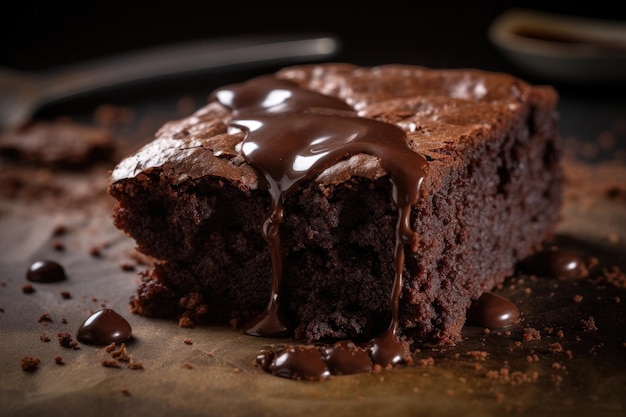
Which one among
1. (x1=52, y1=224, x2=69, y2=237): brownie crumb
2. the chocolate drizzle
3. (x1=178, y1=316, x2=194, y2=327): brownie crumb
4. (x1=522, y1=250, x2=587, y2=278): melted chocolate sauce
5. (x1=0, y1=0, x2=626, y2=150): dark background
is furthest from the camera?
(x1=0, y1=0, x2=626, y2=150): dark background

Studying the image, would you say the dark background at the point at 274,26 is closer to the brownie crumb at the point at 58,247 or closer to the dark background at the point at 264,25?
the dark background at the point at 264,25

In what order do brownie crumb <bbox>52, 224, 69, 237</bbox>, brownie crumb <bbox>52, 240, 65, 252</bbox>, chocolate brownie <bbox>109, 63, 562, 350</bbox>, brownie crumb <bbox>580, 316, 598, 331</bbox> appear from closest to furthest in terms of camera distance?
1. chocolate brownie <bbox>109, 63, 562, 350</bbox>
2. brownie crumb <bbox>580, 316, 598, 331</bbox>
3. brownie crumb <bbox>52, 240, 65, 252</bbox>
4. brownie crumb <bbox>52, 224, 69, 237</bbox>

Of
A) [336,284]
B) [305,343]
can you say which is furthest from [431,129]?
[305,343]

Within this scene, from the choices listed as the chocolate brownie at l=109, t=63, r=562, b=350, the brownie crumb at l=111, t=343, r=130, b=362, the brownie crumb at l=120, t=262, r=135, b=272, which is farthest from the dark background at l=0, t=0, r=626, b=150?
the brownie crumb at l=111, t=343, r=130, b=362

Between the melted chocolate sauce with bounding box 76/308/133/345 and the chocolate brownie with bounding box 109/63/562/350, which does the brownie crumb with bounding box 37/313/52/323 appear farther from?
the chocolate brownie with bounding box 109/63/562/350

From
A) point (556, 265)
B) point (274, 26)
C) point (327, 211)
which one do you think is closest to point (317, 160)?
point (327, 211)

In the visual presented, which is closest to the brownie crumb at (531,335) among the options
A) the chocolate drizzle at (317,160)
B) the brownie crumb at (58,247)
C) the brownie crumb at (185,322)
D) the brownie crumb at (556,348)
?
the brownie crumb at (556,348)
